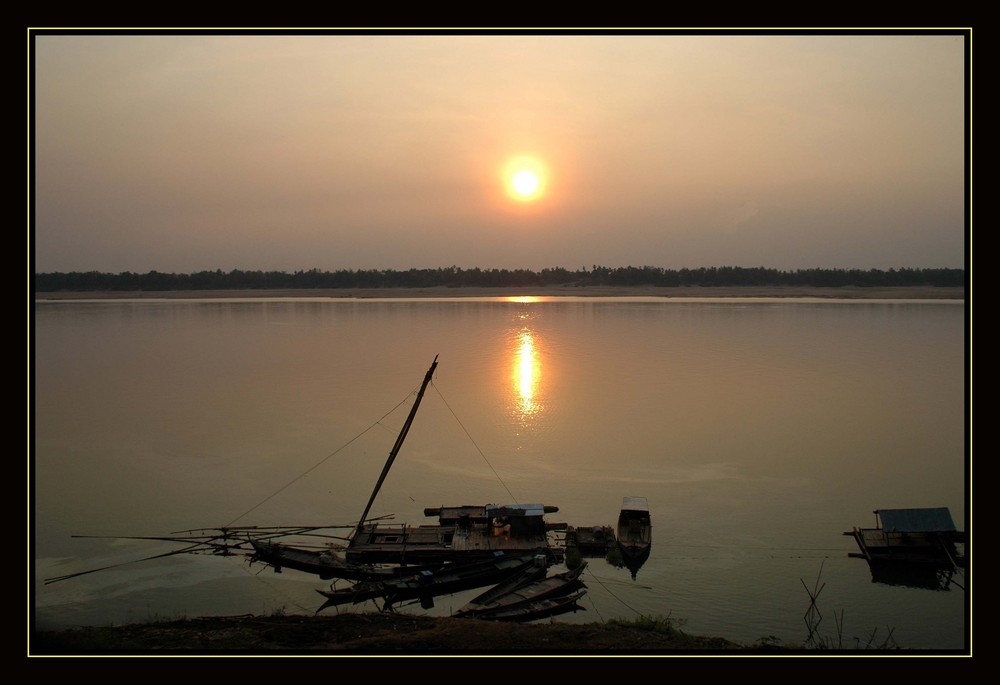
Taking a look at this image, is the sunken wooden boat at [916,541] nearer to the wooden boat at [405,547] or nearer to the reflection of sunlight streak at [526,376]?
the wooden boat at [405,547]

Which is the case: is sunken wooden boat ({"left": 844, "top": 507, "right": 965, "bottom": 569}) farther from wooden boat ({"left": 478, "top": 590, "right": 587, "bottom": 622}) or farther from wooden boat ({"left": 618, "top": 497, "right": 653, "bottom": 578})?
wooden boat ({"left": 478, "top": 590, "right": 587, "bottom": 622})

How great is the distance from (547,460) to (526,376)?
17.8m

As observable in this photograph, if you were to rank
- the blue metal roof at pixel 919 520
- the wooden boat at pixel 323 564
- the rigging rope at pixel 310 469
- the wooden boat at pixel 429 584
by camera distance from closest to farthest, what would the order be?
1. the wooden boat at pixel 429 584
2. the wooden boat at pixel 323 564
3. the blue metal roof at pixel 919 520
4. the rigging rope at pixel 310 469

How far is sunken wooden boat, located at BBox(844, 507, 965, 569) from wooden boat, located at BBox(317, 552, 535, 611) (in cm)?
731

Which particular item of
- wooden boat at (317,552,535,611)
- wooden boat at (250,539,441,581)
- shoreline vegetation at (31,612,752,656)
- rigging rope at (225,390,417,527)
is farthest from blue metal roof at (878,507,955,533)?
rigging rope at (225,390,417,527)

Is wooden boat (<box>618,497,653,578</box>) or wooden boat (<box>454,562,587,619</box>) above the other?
wooden boat (<box>618,497,653,578</box>)

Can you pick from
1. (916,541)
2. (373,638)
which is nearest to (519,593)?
(373,638)

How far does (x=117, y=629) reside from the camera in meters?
12.8

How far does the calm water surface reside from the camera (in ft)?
49.4

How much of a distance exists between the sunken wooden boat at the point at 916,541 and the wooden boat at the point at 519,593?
6.42 m

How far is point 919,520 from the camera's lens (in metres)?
16.5

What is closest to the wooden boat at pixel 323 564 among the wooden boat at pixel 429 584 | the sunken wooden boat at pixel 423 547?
the sunken wooden boat at pixel 423 547

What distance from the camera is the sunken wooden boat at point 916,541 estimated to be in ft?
53.4
